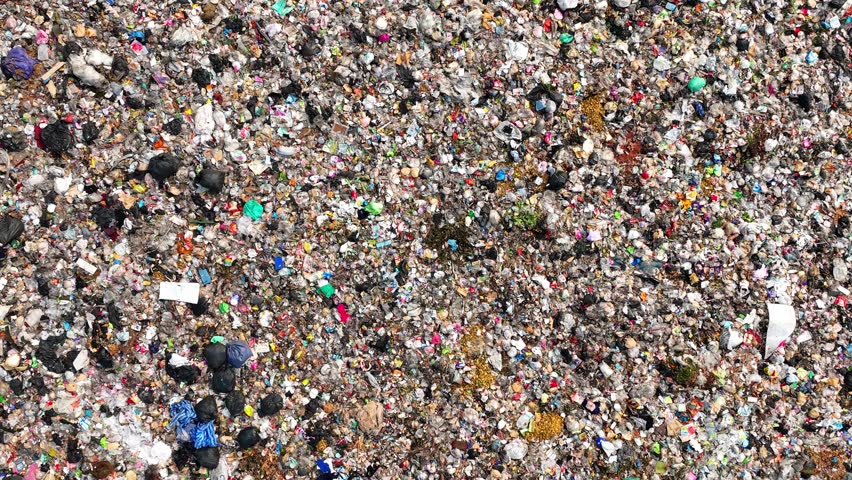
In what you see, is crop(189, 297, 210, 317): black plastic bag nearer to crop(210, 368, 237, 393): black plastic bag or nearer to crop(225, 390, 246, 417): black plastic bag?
crop(210, 368, 237, 393): black plastic bag

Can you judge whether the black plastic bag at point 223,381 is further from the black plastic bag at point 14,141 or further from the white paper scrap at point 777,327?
the white paper scrap at point 777,327

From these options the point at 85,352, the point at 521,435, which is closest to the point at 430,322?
the point at 521,435

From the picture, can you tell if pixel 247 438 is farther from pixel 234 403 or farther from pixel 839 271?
pixel 839 271

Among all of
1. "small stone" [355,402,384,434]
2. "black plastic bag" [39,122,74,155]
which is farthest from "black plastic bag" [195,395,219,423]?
"black plastic bag" [39,122,74,155]

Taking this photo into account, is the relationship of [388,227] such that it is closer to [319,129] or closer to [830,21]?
[319,129]

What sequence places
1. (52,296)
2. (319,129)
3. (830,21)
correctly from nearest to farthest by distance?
(52,296)
(319,129)
(830,21)

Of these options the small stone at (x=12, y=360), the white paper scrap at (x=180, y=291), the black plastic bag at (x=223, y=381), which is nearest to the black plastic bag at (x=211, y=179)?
the white paper scrap at (x=180, y=291)
